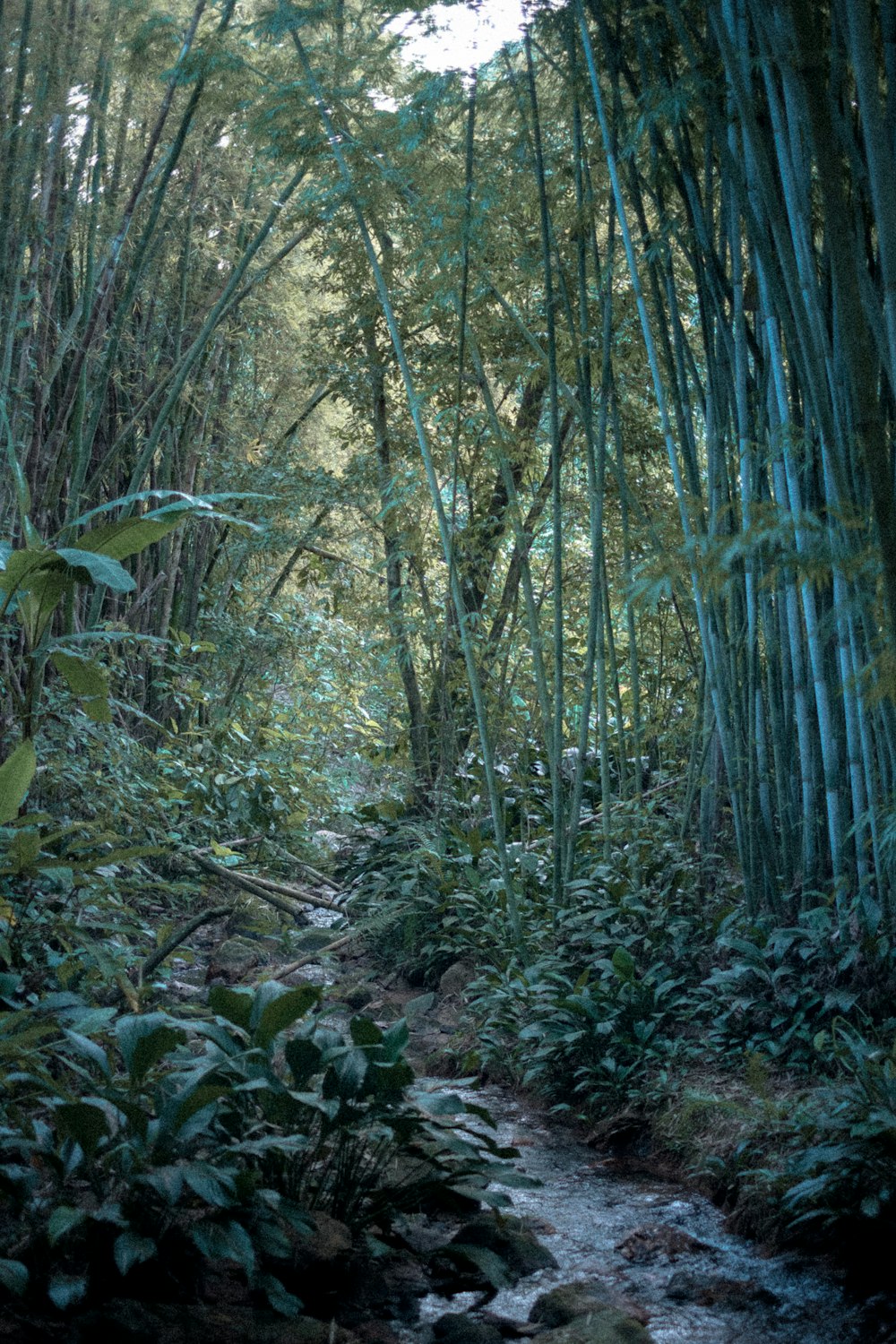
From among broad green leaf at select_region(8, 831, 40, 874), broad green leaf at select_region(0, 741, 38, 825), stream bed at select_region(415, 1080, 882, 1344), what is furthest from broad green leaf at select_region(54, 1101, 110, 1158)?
broad green leaf at select_region(0, 741, 38, 825)

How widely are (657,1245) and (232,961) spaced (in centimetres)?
181

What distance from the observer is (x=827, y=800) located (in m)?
2.18

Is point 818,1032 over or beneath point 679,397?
beneath

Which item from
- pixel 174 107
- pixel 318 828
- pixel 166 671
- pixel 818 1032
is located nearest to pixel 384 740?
pixel 318 828

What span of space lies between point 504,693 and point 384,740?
1.65 metres

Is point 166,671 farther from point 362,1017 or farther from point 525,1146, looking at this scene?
point 362,1017

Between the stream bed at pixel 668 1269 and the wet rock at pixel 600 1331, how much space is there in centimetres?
9

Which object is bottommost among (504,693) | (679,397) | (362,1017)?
(362,1017)

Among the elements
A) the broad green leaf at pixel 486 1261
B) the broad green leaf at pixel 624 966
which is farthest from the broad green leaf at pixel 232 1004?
the broad green leaf at pixel 624 966

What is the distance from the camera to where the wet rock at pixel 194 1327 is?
105 centimetres

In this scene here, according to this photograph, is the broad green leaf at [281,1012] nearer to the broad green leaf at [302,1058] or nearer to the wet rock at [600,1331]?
the broad green leaf at [302,1058]

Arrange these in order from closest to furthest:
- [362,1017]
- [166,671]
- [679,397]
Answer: [362,1017]
[679,397]
[166,671]

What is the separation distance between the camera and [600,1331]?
4.21 feet

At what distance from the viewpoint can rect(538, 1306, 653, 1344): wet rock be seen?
126cm
